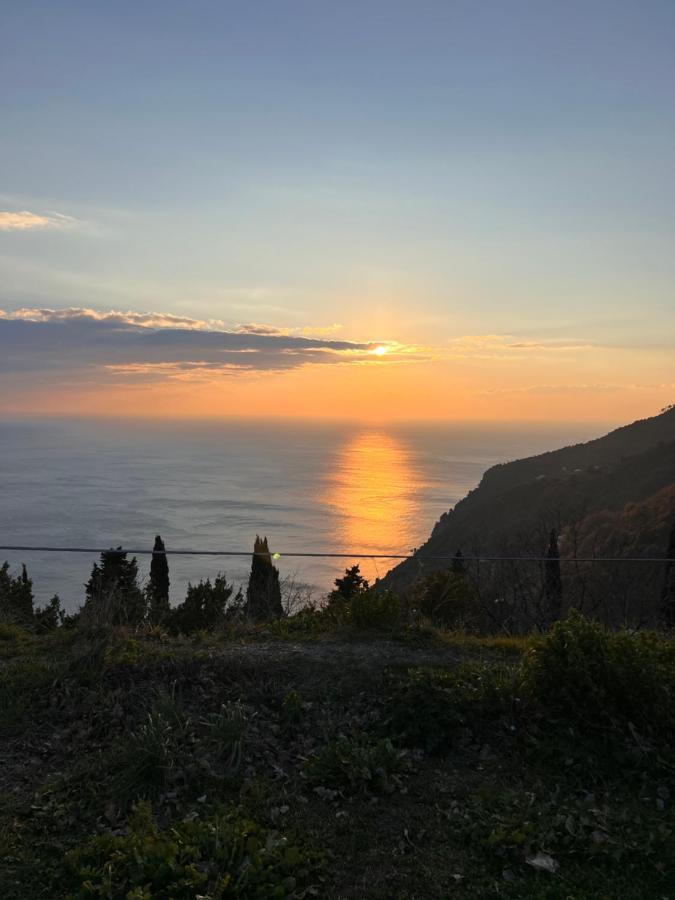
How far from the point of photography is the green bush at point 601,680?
4.77 meters

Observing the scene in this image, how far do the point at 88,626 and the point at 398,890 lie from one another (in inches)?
155

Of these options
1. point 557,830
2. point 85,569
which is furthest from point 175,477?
point 557,830

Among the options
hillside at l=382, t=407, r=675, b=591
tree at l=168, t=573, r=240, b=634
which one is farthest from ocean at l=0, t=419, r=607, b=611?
tree at l=168, t=573, r=240, b=634

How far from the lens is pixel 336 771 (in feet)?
14.4

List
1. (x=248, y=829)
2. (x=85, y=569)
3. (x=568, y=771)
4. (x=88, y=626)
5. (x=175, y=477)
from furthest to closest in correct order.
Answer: (x=175, y=477) → (x=85, y=569) → (x=88, y=626) → (x=568, y=771) → (x=248, y=829)

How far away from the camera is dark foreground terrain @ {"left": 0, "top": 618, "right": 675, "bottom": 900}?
3.38m

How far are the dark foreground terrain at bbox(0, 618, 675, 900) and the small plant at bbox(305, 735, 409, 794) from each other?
0.01 m

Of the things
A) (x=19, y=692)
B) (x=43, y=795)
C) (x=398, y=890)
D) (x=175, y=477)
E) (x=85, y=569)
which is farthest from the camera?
(x=175, y=477)

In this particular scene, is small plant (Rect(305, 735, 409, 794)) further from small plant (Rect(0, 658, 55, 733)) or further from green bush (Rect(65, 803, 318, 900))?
small plant (Rect(0, 658, 55, 733))

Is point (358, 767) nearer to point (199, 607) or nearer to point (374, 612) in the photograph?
point (374, 612)

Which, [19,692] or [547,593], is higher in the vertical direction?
[19,692]

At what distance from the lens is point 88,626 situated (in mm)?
6223

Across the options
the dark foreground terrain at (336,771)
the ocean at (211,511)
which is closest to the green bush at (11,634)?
the dark foreground terrain at (336,771)

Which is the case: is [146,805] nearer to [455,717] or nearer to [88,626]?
[455,717]
